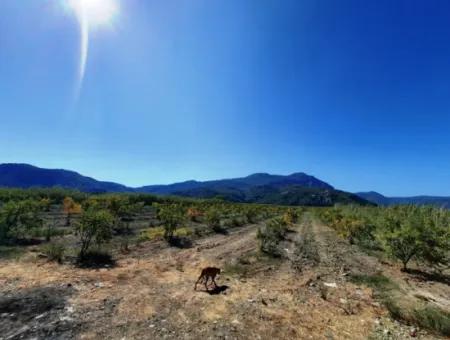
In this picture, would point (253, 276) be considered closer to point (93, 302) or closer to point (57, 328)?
point (93, 302)

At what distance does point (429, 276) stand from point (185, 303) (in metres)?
11.7

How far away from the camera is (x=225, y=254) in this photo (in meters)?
16.8

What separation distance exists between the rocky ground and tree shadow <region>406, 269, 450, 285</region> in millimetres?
1422

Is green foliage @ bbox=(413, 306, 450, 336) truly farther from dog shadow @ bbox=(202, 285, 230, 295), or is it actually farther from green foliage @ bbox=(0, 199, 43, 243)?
green foliage @ bbox=(0, 199, 43, 243)

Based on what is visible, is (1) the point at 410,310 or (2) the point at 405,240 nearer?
(1) the point at 410,310

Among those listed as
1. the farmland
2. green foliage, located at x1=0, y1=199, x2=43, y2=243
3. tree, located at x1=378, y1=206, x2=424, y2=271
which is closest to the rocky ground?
the farmland

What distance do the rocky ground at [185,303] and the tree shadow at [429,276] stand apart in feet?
4.66

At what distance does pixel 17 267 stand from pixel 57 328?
6.49 m

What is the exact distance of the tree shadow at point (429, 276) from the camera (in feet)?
42.8

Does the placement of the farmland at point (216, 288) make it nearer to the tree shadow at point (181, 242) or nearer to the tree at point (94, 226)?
the tree at point (94, 226)

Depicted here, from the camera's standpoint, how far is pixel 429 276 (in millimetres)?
13609

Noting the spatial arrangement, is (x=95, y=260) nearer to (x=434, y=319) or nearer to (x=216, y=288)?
(x=216, y=288)

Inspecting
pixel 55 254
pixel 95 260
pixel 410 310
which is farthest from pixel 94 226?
pixel 410 310

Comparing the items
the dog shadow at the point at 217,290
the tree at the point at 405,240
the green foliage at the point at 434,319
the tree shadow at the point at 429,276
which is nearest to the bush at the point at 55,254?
the dog shadow at the point at 217,290
